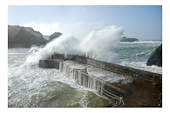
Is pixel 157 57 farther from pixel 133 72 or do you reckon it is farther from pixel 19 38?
pixel 19 38

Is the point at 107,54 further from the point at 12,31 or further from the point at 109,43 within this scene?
the point at 12,31

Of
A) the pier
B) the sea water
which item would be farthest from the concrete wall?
the sea water

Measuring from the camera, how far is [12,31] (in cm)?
5431

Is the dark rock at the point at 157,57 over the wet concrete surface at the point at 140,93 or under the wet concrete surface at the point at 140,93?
over

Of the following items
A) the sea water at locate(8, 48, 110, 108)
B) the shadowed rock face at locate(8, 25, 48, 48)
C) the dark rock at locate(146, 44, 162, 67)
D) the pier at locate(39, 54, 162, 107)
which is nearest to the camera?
the pier at locate(39, 54, 162, 107)

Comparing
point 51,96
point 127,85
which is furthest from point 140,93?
point 51,96

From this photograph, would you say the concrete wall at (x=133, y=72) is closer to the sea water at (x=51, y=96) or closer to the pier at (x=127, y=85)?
the pier at (x=127, y=85)

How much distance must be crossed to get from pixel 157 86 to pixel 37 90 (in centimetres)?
627

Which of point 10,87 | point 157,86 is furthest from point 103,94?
point 10,87

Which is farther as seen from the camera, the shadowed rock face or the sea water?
the shadowed rock face

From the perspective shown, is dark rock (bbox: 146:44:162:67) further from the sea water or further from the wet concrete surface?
the sea water

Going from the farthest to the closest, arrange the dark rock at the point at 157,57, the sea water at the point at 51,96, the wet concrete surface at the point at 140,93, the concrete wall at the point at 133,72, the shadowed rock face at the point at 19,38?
the shadowed rock face at the point at 19,38, the dark rock at the point at 157,57, the concrete wall at the point at 133,72, the sea water at the point at 51,96, the wet concrete surface at the point at 140,93

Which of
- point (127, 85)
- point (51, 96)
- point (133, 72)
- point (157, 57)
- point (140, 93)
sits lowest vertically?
point (51, 96)

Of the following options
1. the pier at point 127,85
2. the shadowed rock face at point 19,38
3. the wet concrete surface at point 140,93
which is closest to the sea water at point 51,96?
the pier at point 127,85
